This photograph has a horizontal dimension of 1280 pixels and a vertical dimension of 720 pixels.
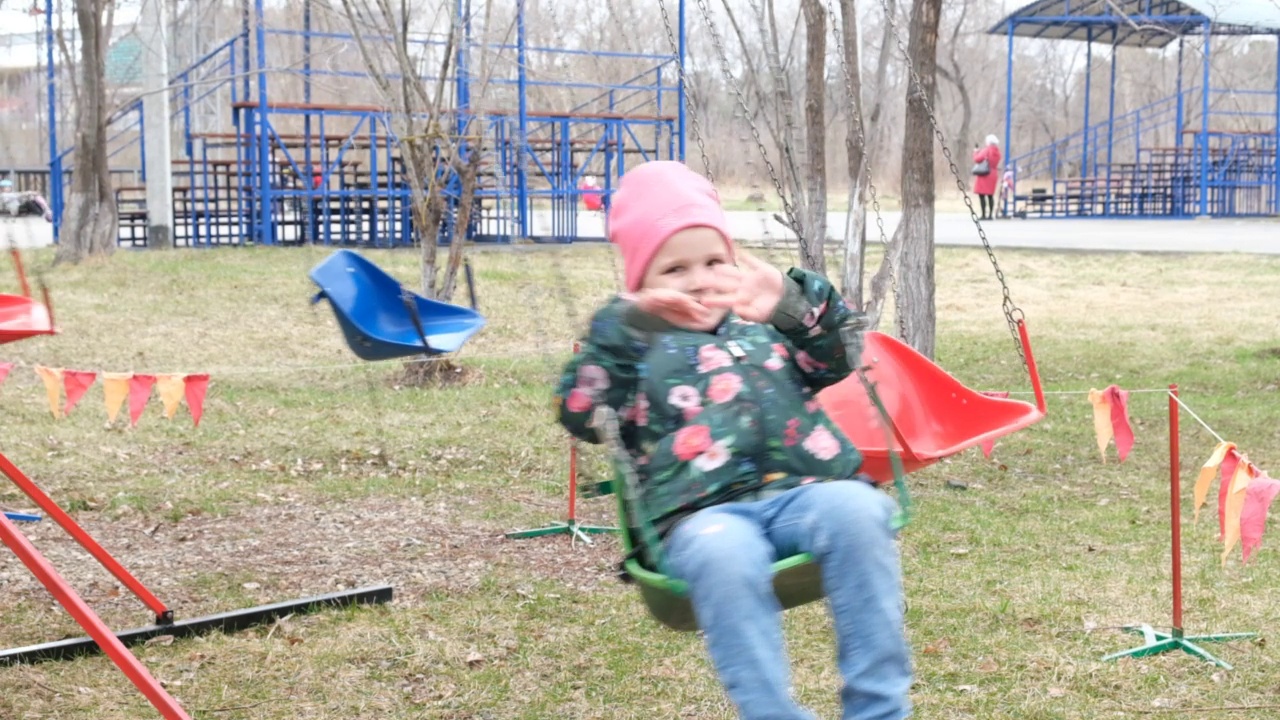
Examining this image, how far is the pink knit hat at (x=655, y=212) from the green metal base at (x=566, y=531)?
3.03 m

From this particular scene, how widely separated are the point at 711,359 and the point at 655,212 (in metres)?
0.36

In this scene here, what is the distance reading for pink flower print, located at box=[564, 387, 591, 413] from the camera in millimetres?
3092

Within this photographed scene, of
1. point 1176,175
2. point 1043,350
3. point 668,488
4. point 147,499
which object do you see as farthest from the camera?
point 1176,175

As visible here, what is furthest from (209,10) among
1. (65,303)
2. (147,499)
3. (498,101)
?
(147,499)

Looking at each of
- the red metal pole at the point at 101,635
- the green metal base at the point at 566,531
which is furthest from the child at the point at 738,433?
the green metal base at the point at 566,531

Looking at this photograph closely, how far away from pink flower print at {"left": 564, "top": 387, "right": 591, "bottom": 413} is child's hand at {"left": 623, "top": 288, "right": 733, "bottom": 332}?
0.25 metres

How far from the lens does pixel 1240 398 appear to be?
31.1 feet

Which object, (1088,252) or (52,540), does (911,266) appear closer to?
(52,540)

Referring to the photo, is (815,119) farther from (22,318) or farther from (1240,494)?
(22,318)

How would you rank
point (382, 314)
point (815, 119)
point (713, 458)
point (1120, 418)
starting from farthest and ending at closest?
point (815, 119) → point (382, 314) → point (1120, 418) → point (713, 458)

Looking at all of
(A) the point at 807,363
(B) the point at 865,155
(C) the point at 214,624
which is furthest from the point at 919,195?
(A) the point at 807,363

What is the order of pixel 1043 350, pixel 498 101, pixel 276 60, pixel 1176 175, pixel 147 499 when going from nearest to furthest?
pixel 147 499
pixel 1043 350
pixel 498 101
pixel 276 60
pixel 1176 175

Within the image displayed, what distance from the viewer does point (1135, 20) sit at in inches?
971

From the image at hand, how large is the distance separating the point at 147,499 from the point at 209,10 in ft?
40.8
